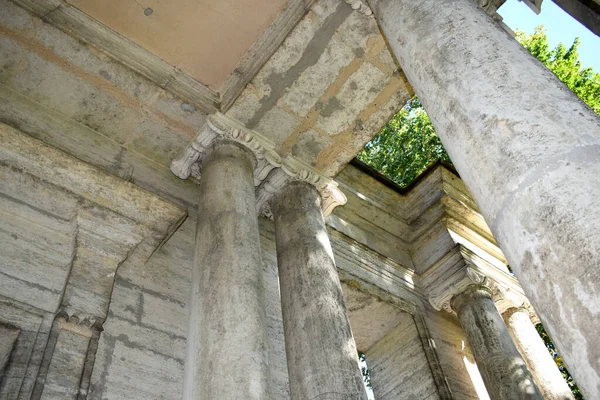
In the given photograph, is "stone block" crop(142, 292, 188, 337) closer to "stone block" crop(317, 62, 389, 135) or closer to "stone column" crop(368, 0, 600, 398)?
"stone block" crop(317, 62, 389, 135)

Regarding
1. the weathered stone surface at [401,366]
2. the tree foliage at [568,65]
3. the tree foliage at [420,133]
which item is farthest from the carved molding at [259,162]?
the tree foliage at [568,65]

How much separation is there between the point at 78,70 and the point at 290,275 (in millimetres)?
3070

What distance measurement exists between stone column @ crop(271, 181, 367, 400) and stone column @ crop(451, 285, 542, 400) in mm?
2857

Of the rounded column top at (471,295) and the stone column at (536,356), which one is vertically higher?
the rounded column top at (471,295)

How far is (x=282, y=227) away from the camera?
596 centimetres

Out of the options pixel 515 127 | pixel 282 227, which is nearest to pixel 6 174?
pixel 282 227

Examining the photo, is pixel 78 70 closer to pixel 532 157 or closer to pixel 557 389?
pixel 532 157

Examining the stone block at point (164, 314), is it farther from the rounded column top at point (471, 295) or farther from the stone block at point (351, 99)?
the rounded column top at point (471, 295)

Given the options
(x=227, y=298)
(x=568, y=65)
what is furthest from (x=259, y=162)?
(x=568, y=65)

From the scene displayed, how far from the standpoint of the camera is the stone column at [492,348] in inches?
265

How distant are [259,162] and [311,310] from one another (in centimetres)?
198

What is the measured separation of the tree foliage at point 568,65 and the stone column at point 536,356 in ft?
27.4

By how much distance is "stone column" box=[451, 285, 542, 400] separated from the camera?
265 inches

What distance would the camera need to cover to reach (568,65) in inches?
618
